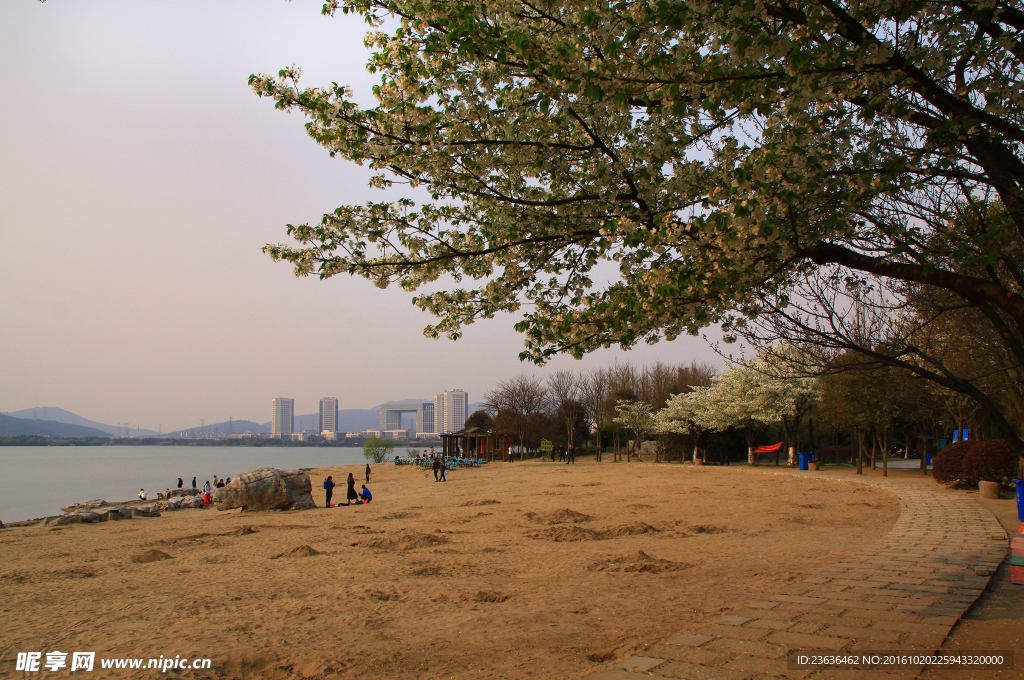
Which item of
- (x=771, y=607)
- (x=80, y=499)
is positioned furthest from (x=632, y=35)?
(x=80, y=499)

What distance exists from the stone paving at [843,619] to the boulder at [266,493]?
17.2 m

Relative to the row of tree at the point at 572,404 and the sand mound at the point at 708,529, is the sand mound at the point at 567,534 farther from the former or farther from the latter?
the row of tree at the point at 572,404

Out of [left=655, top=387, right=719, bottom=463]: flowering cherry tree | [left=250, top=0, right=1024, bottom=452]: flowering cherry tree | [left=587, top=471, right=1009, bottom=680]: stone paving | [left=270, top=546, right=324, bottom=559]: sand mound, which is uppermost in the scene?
[left=250, top=0, right=1024, bottom=452]: flowering cherry tree

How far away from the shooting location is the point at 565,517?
48.5 ft

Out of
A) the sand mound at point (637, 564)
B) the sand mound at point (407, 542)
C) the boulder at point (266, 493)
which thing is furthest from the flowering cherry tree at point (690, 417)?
the sand mound at point (637, 564)

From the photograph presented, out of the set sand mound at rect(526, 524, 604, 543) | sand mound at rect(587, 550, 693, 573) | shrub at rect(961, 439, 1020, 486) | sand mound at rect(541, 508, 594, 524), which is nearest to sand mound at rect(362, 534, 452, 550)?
sand mound at rect(526, 524, 604, 543)

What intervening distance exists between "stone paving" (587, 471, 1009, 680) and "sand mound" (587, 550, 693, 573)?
2205mm

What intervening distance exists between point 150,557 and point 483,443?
48311mm

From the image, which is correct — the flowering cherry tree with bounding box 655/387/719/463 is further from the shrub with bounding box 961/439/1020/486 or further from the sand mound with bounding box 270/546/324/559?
the sand mound with bounding box 270/546/324/559

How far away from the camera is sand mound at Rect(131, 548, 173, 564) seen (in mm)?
11102

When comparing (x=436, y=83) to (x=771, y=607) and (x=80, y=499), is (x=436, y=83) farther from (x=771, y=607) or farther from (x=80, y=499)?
(x=80, y=499)

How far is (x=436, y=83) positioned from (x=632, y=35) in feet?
6.88

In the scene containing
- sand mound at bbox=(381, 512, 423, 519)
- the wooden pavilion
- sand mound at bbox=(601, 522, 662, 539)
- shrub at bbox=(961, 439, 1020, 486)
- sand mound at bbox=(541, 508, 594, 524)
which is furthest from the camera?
the wooden pavilion

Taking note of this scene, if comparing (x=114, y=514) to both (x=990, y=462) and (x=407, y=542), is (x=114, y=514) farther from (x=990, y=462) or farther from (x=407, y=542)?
(x=990, y=462)
